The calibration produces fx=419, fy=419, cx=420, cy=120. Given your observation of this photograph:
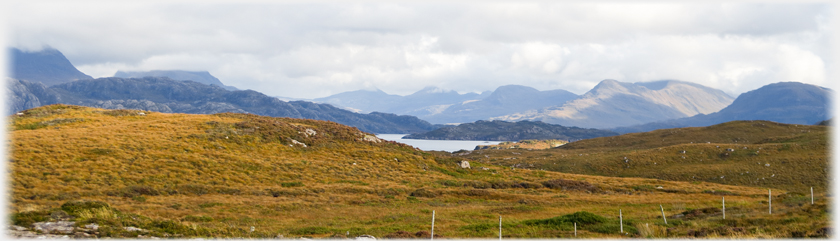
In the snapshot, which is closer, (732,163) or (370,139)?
(370,139)

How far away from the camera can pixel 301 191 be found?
1585 inches

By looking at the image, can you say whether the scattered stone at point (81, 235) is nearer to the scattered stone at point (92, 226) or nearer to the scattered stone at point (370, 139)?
the scattered stone at point (92, 226)

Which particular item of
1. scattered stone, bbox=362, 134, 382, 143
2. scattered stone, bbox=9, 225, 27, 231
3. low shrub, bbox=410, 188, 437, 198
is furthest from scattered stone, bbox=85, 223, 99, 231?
scattered stone, bbox=362, 134, 382, 143

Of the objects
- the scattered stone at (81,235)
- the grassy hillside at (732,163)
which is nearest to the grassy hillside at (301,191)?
the scattered stone at (81,235)

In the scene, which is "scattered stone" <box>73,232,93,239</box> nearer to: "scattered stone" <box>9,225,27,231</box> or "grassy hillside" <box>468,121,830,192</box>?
"scattered stone" <box>9,225,27,231</box>

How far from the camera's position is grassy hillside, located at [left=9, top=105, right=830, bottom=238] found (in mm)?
23078

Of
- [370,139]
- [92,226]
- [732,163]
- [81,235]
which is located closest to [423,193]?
[370,139]

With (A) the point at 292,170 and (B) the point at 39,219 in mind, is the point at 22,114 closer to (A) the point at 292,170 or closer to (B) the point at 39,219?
(A) the point at 292,170

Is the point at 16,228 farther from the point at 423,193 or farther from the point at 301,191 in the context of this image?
the point at 423,193

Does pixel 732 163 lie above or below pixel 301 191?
above

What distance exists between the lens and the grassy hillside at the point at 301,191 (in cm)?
2308

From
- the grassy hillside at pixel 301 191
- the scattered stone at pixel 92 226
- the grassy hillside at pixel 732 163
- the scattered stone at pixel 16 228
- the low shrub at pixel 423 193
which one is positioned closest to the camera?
the scattered stone at pixel 16 228

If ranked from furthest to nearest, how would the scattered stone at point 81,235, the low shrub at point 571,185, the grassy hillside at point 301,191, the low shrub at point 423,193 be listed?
the low shrub at point 571,185 < the low shrub at point 423,193 < the grassy hillside at point 301,191 < the scattered stone at point 81,235

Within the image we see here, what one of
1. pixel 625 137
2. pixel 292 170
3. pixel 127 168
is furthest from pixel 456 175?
pixel 625 137
